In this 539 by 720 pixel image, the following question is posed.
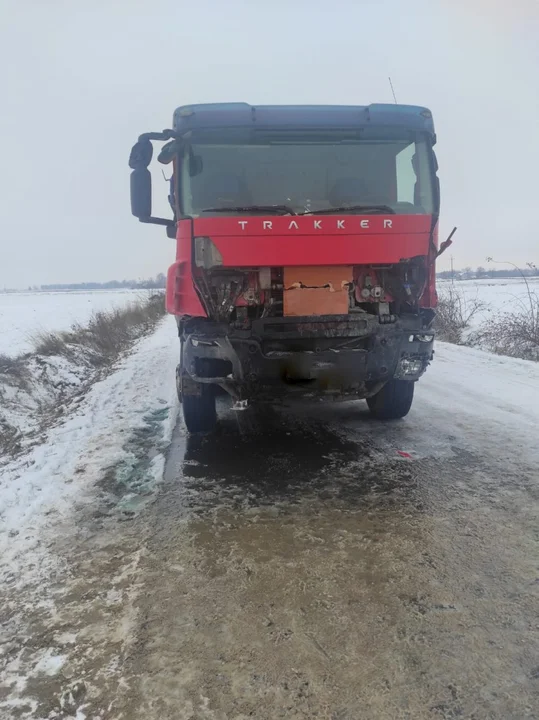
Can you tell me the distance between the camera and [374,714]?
1.84 metres

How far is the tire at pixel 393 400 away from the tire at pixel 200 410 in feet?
5.65

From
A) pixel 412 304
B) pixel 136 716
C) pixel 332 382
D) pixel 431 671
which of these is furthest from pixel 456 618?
pixel 412 304

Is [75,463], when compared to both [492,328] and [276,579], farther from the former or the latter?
[492,328]

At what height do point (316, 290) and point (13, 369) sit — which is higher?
point (316, 290)

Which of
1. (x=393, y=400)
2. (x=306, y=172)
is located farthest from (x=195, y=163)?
(x=393, y=400)

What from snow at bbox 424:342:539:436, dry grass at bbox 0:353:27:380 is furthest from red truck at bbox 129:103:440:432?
dry grass at bbox 0:353:27:380

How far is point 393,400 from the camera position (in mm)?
5500

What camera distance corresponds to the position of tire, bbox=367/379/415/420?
5.46 m

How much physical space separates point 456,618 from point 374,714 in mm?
709

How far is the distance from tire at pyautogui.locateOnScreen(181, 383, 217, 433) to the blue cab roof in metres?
2.46

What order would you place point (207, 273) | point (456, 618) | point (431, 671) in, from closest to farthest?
point (431, 671)
point (456, 618)
point (207, 273)

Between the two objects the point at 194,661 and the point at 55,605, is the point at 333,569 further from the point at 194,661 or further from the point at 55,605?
the point at 55,605

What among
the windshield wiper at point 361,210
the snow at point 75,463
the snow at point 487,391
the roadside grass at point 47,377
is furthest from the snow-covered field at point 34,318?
the windshield wiper at point 361,210

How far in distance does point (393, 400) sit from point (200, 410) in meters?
2.10
